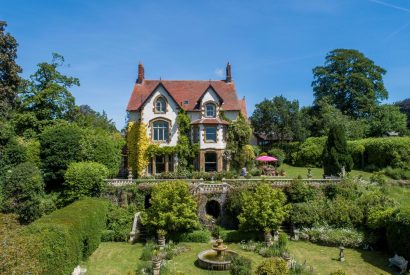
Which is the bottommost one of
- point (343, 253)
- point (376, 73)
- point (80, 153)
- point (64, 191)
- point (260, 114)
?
point (343, 253)

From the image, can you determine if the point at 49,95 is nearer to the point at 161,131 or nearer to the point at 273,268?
the point at 161,131

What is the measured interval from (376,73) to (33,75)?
51.4 m

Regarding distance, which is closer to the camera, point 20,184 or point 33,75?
point 20,184

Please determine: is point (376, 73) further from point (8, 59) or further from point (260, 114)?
point (8, 59)

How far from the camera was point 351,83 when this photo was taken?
193ft

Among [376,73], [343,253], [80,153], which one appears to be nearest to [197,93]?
[80,153]

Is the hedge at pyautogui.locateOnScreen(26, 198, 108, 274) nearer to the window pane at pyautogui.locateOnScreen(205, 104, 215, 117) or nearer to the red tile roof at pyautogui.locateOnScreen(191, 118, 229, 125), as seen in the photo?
the red tile roof at pyautogui.locateOnScreen(191, 118, 229, 125)

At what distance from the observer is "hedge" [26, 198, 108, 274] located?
15.4 meters

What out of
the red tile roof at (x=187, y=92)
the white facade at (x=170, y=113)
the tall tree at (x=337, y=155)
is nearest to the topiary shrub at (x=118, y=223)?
the white facade at (x=170, y=113)

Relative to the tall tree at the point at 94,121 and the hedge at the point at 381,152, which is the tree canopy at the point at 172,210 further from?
the hedge at the point at 381,152

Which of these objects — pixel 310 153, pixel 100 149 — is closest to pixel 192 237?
pixel 100 149

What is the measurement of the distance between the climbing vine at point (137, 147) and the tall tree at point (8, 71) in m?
12.0

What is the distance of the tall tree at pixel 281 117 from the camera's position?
50000mm

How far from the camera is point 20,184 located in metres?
27.2
